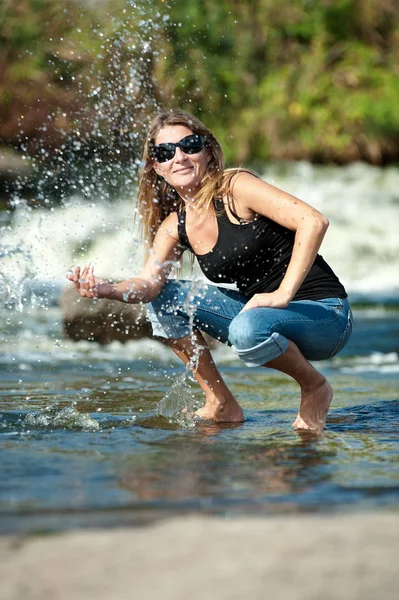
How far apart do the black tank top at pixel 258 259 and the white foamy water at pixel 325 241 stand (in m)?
7.25

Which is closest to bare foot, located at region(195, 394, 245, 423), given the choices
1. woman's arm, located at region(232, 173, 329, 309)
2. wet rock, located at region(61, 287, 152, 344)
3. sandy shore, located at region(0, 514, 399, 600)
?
woman's arm, located at region(232, 173, 329, 309)

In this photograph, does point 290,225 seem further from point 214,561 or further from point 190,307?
point 214,561

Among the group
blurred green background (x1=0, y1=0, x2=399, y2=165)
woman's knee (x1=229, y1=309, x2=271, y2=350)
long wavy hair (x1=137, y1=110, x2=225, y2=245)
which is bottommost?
woman's knee (x1=229, y1=309, x2=271, y2=350)

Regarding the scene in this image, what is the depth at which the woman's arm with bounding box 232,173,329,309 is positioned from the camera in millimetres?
4055

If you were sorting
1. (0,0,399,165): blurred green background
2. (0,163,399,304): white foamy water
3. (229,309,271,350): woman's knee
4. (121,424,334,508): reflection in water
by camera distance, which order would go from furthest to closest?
(0,0,399,165): blurred green background
(0,163,399,304): white foamy water
(229,309,271,350): woman's knee
(121,424,334,508): reflection in water

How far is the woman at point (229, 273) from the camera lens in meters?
4.10

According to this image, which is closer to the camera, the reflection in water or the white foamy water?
the reflection in water

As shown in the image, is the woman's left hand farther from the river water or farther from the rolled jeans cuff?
the river water

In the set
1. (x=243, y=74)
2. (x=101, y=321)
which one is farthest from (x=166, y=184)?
(x=243, y=74)

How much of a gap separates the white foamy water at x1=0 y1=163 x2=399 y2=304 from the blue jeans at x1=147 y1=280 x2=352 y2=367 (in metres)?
6.99

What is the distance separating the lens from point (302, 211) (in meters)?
4.09

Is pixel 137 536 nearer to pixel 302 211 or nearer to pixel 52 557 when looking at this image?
pixel 52 557

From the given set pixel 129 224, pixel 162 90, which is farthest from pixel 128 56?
pixel 129 224

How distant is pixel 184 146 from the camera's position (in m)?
4.34
